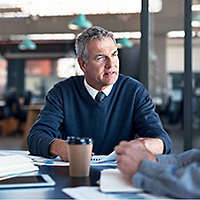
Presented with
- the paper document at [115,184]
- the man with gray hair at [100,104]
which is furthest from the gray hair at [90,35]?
the paper document at [115,184]

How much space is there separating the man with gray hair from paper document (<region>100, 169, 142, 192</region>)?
2.54 ft

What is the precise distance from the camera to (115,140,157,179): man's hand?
1.05 m

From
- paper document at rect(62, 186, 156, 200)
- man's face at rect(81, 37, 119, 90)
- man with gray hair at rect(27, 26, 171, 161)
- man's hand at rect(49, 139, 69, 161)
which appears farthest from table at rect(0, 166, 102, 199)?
man's face at rect(81, 37, 119, 90)

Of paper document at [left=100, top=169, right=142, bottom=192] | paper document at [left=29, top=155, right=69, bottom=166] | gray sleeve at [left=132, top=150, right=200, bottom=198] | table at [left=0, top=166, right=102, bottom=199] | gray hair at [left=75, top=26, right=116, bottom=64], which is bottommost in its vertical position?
paper document at [left=29, top=155, right=69, bottom=166]

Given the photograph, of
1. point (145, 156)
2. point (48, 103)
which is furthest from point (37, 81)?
point (145, 156)

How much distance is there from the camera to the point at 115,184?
104 centimetres

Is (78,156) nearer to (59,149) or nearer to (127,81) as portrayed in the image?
(59,149)

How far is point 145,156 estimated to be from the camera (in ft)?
3.49

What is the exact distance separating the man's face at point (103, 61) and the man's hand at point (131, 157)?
884mm

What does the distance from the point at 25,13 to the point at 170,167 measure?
8407 millimetres

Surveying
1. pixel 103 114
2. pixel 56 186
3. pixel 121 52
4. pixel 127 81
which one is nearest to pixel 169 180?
pixel 56 186

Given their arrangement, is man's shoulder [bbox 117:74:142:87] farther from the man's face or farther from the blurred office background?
the blurred office background

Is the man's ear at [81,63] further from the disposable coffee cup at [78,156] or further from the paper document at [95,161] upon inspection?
the disposable coffee cup at [78,156]

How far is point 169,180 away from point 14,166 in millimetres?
577
